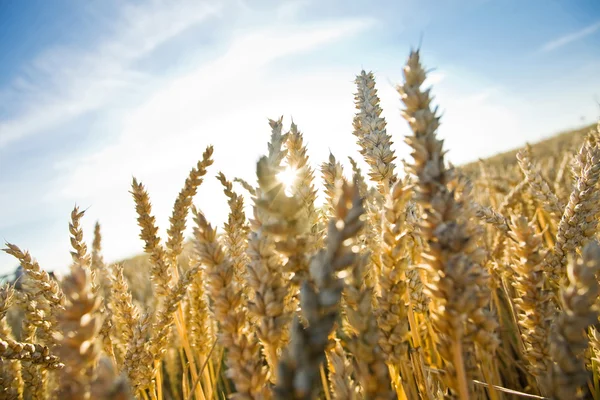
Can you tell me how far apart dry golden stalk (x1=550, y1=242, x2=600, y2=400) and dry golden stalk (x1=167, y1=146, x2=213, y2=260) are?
158cm

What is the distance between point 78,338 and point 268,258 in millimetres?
382

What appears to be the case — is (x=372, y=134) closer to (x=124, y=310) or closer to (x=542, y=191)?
(x=542, y=191)

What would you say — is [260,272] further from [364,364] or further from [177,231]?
[177,231]

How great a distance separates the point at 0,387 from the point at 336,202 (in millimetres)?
2061

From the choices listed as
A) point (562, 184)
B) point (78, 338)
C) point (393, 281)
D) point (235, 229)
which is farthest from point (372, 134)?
point (562, 184)

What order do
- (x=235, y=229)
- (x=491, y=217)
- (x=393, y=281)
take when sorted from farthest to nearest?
(x=491, y=217) → (x=235, y=229) → (x=393, y=281)

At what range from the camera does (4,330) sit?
6.57 ft

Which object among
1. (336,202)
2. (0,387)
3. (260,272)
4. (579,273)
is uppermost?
(336,202)

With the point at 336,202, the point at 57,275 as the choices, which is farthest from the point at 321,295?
the point at 57,275

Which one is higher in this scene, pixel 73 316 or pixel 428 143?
pixel 428 143

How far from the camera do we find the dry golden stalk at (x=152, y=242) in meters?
1.83

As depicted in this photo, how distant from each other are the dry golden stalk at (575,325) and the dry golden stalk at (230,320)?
611 millimetres

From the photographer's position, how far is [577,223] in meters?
1.50

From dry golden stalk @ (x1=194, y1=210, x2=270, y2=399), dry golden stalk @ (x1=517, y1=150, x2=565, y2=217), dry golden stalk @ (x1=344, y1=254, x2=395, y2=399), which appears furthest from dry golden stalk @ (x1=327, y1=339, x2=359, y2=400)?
dry golden stalk @ (x1=517, y1=150, x2=565, y2=217)
